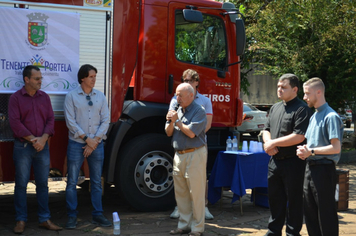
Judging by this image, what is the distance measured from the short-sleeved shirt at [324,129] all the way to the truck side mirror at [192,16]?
2.54 m

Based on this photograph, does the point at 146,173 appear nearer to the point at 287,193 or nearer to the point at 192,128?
the point at 192,128

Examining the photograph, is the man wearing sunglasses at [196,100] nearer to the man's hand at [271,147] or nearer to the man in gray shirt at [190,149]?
the man in gray shirt at [190,149]

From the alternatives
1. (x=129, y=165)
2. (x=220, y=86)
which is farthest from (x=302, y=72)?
(x=129, y=165)

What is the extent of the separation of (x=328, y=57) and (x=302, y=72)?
2.75 feet

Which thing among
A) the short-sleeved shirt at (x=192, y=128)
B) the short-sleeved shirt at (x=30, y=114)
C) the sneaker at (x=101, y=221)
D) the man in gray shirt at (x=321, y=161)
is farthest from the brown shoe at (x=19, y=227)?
the man in gray shirt at (x=321, y=161)

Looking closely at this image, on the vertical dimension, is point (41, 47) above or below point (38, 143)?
above

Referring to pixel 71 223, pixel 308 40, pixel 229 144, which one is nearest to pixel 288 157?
pixel 229 144

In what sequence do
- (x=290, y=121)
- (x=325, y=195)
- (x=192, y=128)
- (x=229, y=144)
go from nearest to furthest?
(x=325, y=195) < (x=290, y=121) < (x=192, y=128) < (x=229, y=144)

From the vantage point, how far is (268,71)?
13.3m

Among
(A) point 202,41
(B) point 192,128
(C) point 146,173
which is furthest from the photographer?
(A) point 202,41

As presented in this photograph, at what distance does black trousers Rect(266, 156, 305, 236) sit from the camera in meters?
4.82

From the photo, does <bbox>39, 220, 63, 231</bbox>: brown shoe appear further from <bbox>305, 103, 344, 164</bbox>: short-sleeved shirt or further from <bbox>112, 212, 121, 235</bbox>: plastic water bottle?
<bbox>305, 103, 344, 164</bbox>: short-sleeved shirt

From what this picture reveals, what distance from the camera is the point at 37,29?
5527mm

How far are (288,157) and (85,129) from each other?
2412mm
